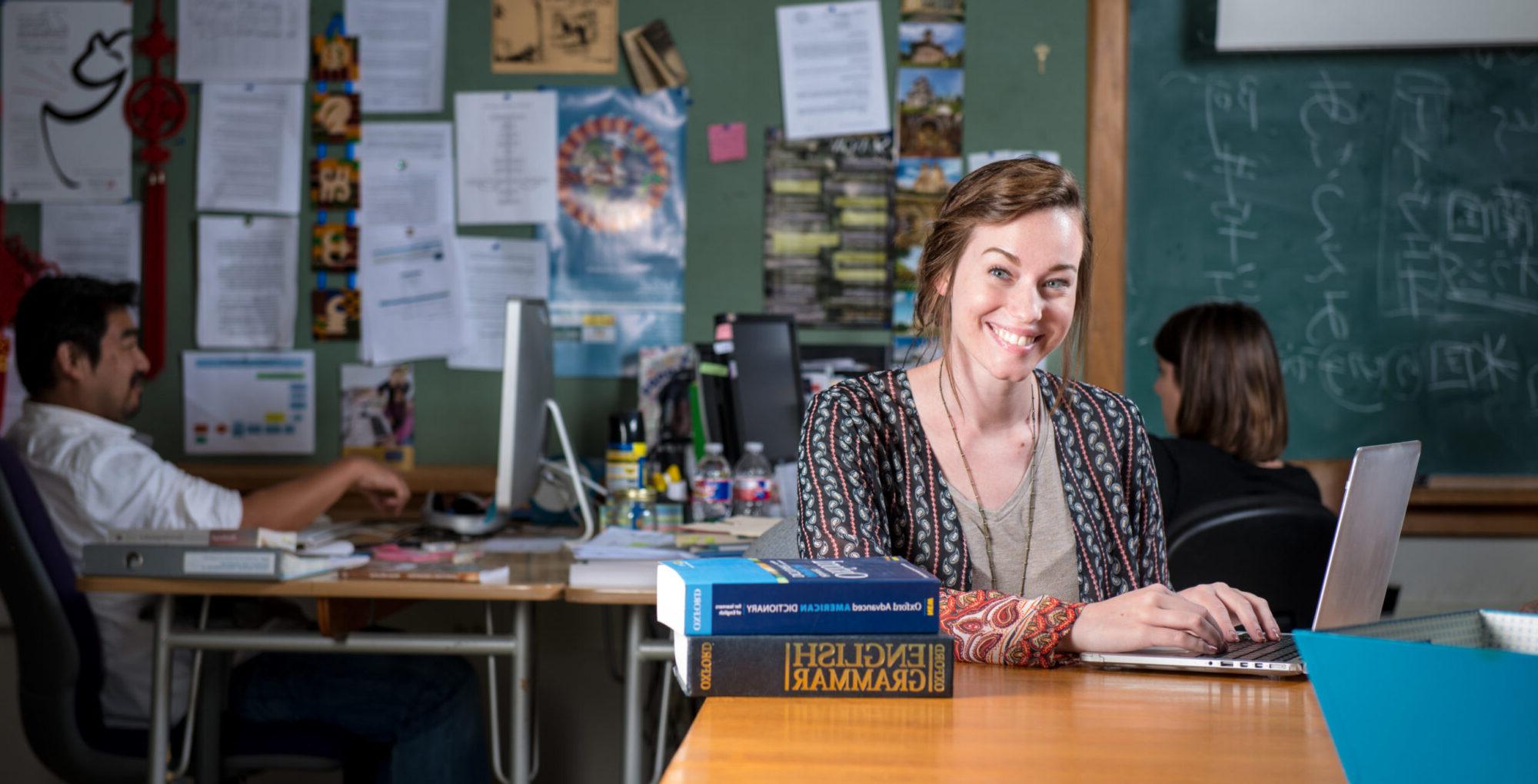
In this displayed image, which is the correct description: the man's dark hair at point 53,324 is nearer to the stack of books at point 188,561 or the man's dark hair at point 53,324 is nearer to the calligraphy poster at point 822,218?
the stack of books at point 188,561

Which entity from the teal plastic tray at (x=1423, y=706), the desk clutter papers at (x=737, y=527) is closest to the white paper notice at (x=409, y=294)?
the desk clutter papers at (x=737, y=527)

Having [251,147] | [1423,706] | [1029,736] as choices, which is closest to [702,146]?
[251,147]

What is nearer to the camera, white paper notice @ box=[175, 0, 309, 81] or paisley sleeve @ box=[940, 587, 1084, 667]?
paisley sleeve @ box=[940, 587, 1084, 667]

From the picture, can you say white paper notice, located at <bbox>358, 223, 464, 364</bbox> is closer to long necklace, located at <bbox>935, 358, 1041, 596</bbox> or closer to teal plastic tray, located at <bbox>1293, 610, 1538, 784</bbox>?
long necklace, located at <bbox>935, 358, 1041, 596</bbox>

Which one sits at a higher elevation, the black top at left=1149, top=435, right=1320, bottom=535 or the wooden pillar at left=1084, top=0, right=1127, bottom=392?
the wooden pillar at left=1084, top=0, right=1127, bottom=392

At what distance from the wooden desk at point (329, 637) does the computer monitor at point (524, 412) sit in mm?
264

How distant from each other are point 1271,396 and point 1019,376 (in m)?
1.05

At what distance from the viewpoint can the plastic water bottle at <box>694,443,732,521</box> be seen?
270cm

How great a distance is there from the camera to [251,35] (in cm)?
319

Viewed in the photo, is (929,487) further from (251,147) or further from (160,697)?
(251,147)

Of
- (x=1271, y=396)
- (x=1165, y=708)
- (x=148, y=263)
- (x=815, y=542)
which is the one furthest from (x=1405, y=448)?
(x=148, y=263)

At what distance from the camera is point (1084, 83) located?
3.13m

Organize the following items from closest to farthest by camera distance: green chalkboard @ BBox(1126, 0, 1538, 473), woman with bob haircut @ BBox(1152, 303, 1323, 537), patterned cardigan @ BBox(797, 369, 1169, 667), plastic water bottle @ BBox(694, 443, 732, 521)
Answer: patterned cardigan @ BBox(797, 369, 1169, 667)
woman with bob haircut @ BBox(1152, 303, 1323, 537)
plastic water bottle @ BBox(694, 443, 732, 521)
green chalkboard @ BBox(1126, 0, 1538, 473)

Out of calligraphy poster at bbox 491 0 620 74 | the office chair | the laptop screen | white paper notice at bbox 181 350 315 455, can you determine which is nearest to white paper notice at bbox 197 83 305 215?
white paper notice at bbox 181 350 315 455
